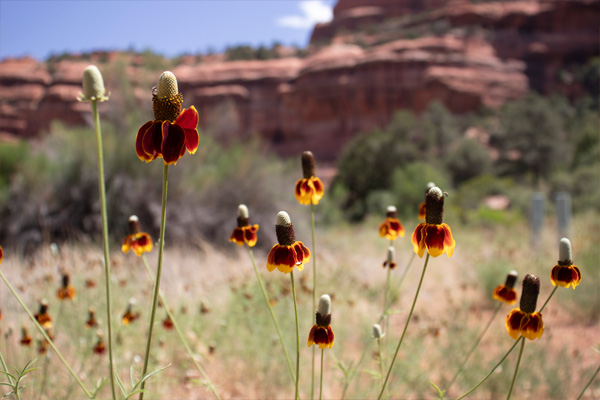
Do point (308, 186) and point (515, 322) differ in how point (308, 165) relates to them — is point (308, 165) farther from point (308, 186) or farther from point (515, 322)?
point (515, 322)

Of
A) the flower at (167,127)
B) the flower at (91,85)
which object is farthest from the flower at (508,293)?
the flower at (91,85)

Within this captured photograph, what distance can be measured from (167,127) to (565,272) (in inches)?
51.7

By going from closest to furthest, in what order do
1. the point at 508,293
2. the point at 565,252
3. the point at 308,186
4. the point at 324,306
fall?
the point at 324,306 < the point at 565,252 < the point at 308,186 < the point at 508,293

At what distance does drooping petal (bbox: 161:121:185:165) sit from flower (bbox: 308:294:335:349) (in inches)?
24.1

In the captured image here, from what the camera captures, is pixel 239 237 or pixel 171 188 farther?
pixel 171 188

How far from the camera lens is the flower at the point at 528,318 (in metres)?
1.35

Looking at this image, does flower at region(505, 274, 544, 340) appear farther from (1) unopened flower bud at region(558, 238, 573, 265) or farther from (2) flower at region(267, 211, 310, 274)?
(2) flower at region(267, 211, 310, 274)

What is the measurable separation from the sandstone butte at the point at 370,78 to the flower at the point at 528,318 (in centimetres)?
2707

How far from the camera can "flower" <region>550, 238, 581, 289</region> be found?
4.64 feet

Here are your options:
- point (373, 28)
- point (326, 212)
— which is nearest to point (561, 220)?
point (326, 212)

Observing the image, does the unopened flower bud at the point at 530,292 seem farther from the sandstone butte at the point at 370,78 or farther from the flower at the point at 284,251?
the sandstone butte at the point at 370,78

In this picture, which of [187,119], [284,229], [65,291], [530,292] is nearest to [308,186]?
[284,229]

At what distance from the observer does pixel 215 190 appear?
8219mm

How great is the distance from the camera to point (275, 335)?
327cm
